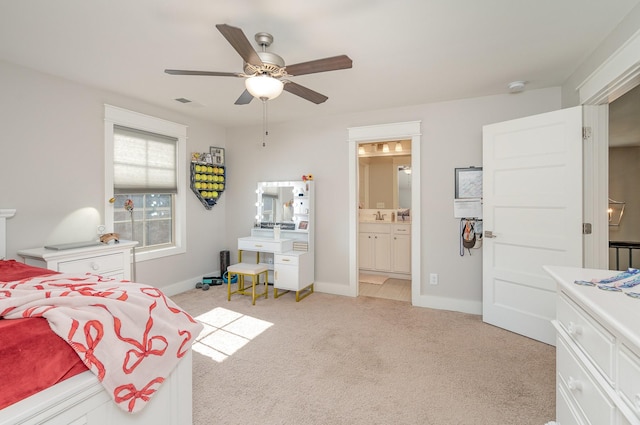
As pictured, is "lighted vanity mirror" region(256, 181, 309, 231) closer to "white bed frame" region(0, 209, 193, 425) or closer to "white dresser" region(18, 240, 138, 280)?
"white dresser" region(18, 240, 138, 280)

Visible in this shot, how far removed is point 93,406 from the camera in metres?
1.06

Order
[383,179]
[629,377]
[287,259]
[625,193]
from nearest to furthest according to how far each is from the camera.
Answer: [629,377]
[287,259]
[625,193]
[383,179]

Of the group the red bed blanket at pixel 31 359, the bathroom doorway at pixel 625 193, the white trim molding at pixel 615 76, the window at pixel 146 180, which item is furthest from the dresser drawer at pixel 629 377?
the bathroom doorway at pixel 625 193

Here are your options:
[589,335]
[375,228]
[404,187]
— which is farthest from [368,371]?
[404,187]

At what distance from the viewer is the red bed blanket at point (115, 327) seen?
3.44ft

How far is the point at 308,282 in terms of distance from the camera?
162 inches

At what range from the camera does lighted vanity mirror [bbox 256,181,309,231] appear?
14.0 ft

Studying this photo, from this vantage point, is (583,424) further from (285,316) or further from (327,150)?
(327,150)

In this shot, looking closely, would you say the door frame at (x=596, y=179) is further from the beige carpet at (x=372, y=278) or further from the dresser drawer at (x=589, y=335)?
the beige carpet at (x=372, y=278)

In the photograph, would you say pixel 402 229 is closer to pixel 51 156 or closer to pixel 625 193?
pixel 625 193

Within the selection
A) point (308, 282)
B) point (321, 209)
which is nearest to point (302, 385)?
point (308, 282)

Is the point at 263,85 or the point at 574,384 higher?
the point at 263,85

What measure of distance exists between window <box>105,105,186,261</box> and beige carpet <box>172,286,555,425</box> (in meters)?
1.20

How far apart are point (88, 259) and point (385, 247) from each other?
4011mm
